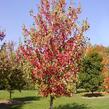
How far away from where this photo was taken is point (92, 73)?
5419 cm

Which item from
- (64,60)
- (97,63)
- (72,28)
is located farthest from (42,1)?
(97,63)

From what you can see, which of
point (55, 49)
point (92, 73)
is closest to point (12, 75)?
point (92, 73)

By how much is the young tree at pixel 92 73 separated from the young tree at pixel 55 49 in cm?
3260

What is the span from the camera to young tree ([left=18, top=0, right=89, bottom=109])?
20641 millimetres

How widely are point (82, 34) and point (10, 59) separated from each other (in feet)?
79.4

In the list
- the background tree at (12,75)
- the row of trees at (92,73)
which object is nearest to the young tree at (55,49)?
the background tree at (12,75)

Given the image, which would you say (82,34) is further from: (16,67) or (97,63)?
(97,63)

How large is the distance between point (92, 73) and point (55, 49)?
3405 cm

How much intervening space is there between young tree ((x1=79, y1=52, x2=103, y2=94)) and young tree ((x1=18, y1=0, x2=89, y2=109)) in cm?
3260

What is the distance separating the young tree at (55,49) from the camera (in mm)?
20641

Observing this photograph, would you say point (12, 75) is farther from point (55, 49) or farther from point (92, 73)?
point (55, 49)

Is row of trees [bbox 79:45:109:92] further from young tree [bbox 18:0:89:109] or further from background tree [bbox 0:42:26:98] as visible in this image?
young tree [bbox 18:0:89:109]

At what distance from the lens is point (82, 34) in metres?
21.3

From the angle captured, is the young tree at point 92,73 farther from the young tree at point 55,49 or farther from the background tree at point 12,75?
the young tree at point 55,49
